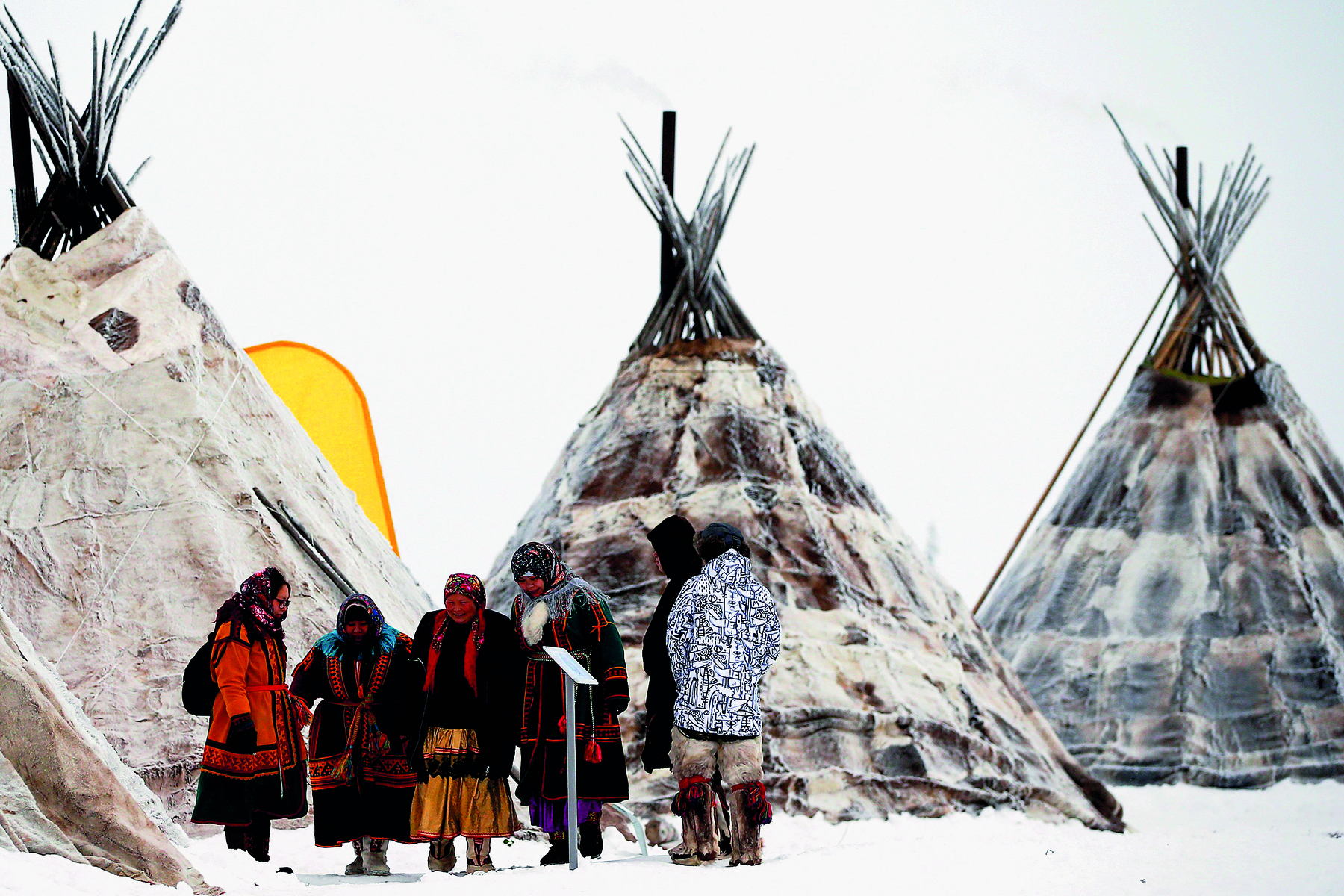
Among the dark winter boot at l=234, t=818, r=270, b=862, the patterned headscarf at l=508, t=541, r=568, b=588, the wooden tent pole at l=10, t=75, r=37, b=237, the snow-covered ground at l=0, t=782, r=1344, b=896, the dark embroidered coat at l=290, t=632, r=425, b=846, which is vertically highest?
the wooden tent pole at l=10, t=75, r=37, b=237

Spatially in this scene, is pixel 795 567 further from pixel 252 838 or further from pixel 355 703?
pixel 252 838

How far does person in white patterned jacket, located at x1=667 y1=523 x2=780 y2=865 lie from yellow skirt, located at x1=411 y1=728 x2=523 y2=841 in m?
0.54

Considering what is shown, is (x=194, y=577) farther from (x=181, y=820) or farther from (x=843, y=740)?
(x=843, y=740)

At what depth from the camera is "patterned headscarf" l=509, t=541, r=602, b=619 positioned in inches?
208

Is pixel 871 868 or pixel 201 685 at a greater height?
pixel 201 685

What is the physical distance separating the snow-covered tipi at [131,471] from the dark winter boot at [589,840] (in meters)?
1.61

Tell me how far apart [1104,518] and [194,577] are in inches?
226

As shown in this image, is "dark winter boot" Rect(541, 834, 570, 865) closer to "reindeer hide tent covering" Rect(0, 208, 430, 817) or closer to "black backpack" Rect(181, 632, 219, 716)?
"black backpack" Rect(181, 632, 219, 716)

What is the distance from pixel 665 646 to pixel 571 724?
28.8 inches

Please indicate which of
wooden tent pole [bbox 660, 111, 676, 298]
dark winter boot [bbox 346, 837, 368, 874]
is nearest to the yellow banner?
wooden tent pole [bbox 660, 111, 676, 298]

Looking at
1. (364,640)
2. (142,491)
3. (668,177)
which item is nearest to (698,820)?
(364,640)

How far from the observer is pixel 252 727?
536 cm

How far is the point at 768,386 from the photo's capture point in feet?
28.0

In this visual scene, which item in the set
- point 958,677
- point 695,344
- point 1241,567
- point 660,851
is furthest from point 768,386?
point 1241,567
